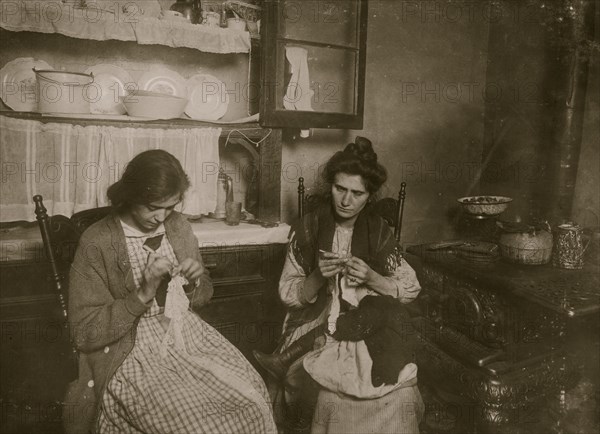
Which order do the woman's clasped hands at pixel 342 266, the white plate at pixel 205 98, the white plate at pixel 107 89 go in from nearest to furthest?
the woman's clasped hands at pixel 342 266 → the white plate at pixel 107 89 → the white plate at pixel 205 98

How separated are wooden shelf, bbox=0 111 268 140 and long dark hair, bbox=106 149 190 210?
88 centimetres

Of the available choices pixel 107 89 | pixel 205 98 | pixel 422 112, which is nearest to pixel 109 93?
pixel 107 89

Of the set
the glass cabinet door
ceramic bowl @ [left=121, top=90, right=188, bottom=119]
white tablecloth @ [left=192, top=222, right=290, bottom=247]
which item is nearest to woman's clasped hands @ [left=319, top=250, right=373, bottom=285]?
white tablecloth @ [left=192, top=222, right=290, bottom=247]

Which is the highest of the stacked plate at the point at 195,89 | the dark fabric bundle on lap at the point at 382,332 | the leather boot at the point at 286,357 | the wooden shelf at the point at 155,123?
the stacked plate at the point at 195,89

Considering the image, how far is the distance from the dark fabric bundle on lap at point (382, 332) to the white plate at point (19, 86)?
2.27 meters

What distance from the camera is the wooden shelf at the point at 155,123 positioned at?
2816 mm

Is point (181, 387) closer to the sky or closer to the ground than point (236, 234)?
closer to the ground

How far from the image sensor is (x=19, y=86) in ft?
10.1

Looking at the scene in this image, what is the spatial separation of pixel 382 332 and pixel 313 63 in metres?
2.29

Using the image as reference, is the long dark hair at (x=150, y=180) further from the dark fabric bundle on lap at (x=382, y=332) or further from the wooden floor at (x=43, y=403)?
the wooden floor at (x=43, y=403)

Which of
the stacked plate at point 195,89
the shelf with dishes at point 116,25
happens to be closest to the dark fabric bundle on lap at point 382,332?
the stacked plate at point 195,89

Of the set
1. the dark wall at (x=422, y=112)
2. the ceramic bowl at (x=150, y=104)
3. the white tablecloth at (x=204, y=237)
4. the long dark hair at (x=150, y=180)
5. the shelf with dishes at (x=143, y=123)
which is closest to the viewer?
the long dark hair at (x=150, y=180)

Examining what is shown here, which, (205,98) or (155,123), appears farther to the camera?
(205,98)

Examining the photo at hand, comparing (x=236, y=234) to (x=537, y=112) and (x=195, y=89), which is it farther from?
(x=537, y=112)
